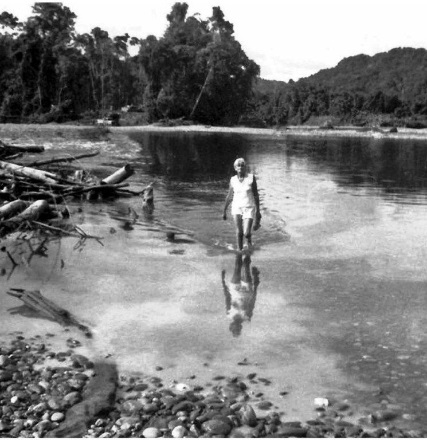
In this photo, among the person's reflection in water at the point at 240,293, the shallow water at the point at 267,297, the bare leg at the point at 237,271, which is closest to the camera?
the shallow water at the point at 267,297

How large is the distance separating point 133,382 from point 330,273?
5960 mm

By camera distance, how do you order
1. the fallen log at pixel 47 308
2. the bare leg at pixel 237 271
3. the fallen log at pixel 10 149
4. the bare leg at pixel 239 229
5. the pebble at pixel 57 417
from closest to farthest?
1. the pebble at pixel 57 417
2. the fallen log at pixel 47 308
3. the bare leg at pixel 237 271
4. the bare leg at pixel 239 229
5. the fallen log at pixel 10 149

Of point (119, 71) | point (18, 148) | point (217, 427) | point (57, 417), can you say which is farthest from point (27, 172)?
point (119, 71)

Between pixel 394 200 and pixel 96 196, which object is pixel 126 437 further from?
pixel 394 200

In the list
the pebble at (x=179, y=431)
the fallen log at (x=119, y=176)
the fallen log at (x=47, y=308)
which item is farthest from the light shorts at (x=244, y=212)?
the fallen log at (x=119, y=176)

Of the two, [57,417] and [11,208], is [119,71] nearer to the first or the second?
[11,208]

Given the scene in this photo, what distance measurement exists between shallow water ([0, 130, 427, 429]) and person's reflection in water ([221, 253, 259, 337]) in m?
0.04

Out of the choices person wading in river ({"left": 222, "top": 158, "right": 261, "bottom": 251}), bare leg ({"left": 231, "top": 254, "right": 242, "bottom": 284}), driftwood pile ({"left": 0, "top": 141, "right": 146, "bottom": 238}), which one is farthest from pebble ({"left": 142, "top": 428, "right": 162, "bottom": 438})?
driftwood pile ({"left": 0, "top": 141, "right": 146, "bottom": 238})

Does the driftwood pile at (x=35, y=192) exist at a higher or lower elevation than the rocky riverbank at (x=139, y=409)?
higher

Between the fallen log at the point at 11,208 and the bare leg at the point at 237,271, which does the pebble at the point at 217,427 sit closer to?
the bare leg at the point at 237,271

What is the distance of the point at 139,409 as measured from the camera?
607 cm

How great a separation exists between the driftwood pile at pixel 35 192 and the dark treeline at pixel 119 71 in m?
63.8

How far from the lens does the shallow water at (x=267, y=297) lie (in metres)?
7.12

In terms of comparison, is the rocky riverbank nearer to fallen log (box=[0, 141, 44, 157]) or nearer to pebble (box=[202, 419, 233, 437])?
pebble (box=[202, 419, 233, 437])
